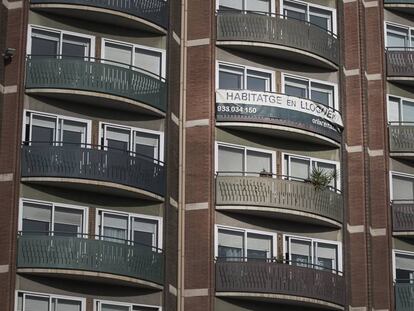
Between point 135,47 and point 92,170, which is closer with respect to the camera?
point 92,170

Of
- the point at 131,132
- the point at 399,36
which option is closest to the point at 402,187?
the point at 399,36

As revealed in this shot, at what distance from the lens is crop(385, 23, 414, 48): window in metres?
65.5

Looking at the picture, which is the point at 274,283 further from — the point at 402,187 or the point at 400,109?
the point at 400,109

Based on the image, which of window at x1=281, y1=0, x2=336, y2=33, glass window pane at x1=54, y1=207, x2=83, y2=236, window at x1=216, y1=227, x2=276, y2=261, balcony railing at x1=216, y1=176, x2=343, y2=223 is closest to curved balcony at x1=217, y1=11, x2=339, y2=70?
window at x1=281, y1=0, x2=336, y2=33

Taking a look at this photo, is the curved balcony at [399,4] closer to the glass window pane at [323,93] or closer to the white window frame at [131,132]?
the glass window pane at [323,93]

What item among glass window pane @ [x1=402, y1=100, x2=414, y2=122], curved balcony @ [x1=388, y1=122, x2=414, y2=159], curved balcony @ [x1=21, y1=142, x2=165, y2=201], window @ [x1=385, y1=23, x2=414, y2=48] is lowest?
curved balcony @ [x1=21, y1=142, x2=165, y2=201]

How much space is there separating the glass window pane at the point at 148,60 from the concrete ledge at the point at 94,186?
5.61 m

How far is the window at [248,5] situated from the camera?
2416 inches

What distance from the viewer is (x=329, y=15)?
209 ft

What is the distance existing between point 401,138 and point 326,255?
6799 mm

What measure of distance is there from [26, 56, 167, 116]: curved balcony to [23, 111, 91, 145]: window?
834 mm

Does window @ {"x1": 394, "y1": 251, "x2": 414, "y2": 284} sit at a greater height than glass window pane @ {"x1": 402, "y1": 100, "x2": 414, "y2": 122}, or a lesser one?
lesser

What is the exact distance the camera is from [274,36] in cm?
6050

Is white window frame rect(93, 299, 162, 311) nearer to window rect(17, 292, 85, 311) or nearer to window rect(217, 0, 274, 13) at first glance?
window rect(17, 292, 85, 311)
